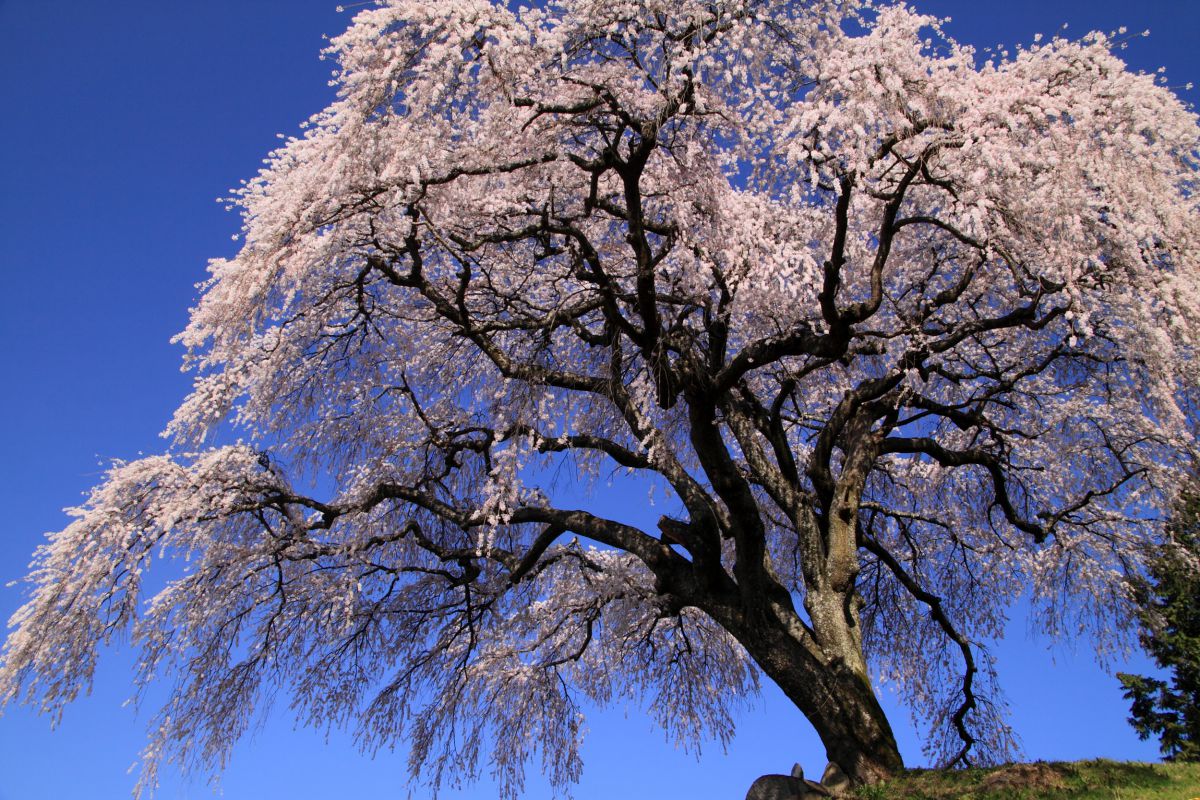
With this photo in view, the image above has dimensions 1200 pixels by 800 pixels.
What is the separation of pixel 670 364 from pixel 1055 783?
211 inches

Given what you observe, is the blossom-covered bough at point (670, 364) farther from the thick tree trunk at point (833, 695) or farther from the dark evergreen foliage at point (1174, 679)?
the dark evergreen foliage at point (1174, 679)

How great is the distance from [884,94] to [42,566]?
10055 mm

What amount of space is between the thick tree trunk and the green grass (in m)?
0.32

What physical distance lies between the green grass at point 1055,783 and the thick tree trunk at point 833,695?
1.04ft

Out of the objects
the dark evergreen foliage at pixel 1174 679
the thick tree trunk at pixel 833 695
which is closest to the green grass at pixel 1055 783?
the thick tree trunk at pixel 833 695

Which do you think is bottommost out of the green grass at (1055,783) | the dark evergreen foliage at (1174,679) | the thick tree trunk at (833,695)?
the green grass at (1055,783)

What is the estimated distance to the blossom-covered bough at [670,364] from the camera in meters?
8.74

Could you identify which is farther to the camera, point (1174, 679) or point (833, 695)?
point (1174, 679)

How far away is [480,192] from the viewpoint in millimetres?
9867

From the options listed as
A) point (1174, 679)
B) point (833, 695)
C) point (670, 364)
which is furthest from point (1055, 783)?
point (1174, 679)

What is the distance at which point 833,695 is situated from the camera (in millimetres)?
9180

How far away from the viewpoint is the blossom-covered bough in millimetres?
8742

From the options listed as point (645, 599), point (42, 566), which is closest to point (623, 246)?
point (645, 599)

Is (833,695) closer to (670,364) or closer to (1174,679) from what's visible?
(670,364)
